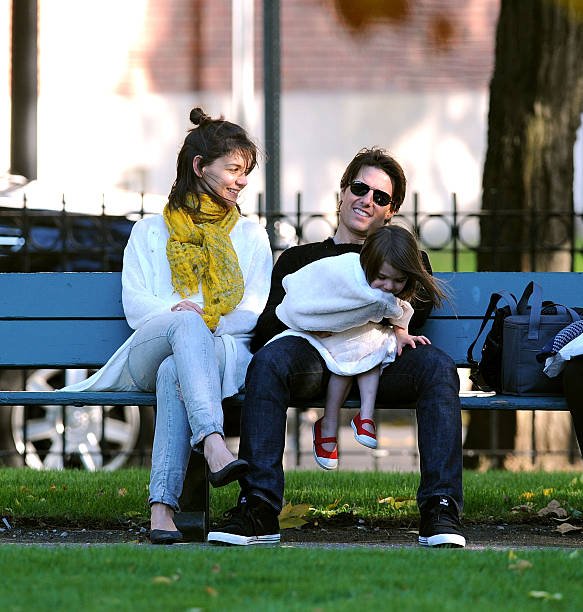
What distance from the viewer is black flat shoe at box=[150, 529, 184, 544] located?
443cm

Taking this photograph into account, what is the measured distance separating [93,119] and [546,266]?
1335cm

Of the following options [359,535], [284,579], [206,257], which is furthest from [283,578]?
[206,257]

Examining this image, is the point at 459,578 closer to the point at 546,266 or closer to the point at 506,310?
the point at 506,310

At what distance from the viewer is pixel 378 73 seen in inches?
776

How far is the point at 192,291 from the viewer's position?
5105 mm

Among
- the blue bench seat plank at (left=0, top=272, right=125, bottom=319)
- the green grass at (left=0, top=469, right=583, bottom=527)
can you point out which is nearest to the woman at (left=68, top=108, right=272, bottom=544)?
the blue bench seat plank at (left=0, top=272, right=125, bottom=319)

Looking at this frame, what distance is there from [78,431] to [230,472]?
4076mm

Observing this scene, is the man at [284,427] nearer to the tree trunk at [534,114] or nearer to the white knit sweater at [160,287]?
the white knit sweater at [160,287]

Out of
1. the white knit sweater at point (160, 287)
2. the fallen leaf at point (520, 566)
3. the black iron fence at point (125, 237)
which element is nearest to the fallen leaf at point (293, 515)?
the white knit sweater at point (160, 287)

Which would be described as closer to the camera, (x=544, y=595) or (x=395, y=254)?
(x=544, y=595)

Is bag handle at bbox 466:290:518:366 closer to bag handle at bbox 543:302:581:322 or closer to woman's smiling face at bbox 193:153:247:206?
bag handle at bbox 543:302:581:322

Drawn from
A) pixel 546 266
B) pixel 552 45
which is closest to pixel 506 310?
pixel 546 266

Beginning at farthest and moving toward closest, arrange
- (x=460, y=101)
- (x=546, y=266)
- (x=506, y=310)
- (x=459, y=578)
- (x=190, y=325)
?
(x=460, y=101) < (x=546, y=266) < (x=506, y=310) < (x=190, y=325) < (x=459, y=578)

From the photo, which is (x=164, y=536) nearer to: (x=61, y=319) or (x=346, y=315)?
(x=346, y=315)
